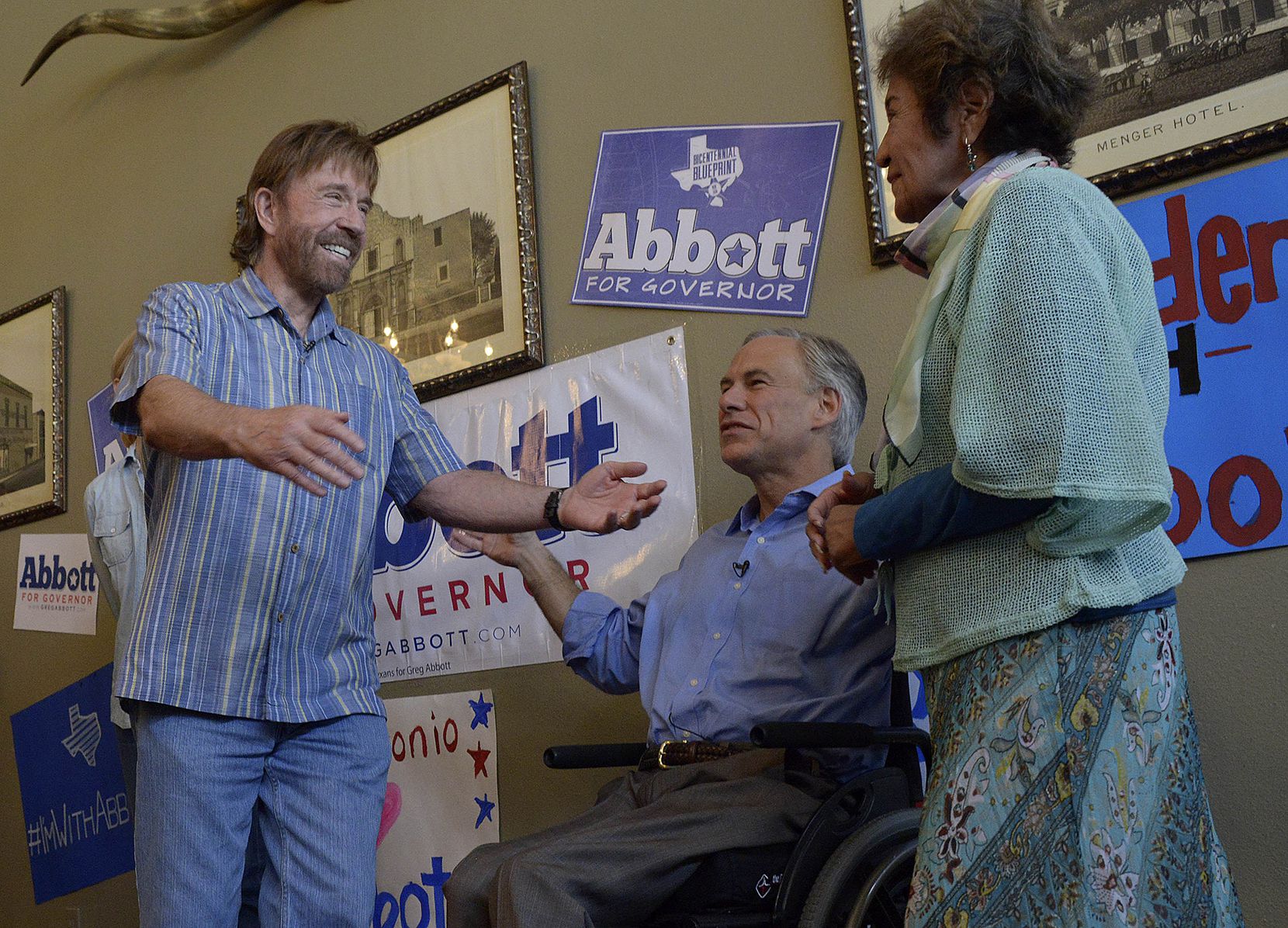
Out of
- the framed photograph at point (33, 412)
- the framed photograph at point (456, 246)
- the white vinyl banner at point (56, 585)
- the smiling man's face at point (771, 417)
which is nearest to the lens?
the smiling man's face at point (771, 417)

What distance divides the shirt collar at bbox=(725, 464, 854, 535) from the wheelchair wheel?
0.54 meters

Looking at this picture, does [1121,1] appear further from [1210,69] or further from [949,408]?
[949,408]

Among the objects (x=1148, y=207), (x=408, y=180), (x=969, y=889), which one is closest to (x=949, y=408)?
(x=969, y=889)

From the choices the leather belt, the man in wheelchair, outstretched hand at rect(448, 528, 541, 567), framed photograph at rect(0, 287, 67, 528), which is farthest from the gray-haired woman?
framed photograph at rect(0, 287, 67, 528)

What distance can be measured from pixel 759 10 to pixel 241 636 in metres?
1.61

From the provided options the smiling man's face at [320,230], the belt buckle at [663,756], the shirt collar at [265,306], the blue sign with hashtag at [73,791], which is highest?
the smiling man's face at [320,230]

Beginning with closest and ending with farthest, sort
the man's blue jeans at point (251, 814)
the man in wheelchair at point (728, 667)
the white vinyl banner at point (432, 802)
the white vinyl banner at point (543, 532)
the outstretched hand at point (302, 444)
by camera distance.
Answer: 1. the outstretched hand at point (302, 444)
2. the man in wheelchair at point (728, 667)
3. the man's blue jeans at point (251, 814)
4. the white vinyl banner at point (543, 532)
5. the white vinyl banner at point (432, 802)

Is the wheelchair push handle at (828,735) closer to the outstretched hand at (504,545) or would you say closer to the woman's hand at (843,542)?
the woman's hand at (843,542)

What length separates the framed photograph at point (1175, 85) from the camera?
1.80m

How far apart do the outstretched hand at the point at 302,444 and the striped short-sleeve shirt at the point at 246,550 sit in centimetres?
35

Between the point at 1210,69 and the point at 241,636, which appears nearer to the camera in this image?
the point at 241,636

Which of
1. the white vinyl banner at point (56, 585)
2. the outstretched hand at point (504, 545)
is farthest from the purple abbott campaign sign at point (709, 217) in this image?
the white vinyl banner at point (56, 585)

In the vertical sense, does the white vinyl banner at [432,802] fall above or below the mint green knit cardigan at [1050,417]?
below

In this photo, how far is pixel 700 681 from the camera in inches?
69.4
